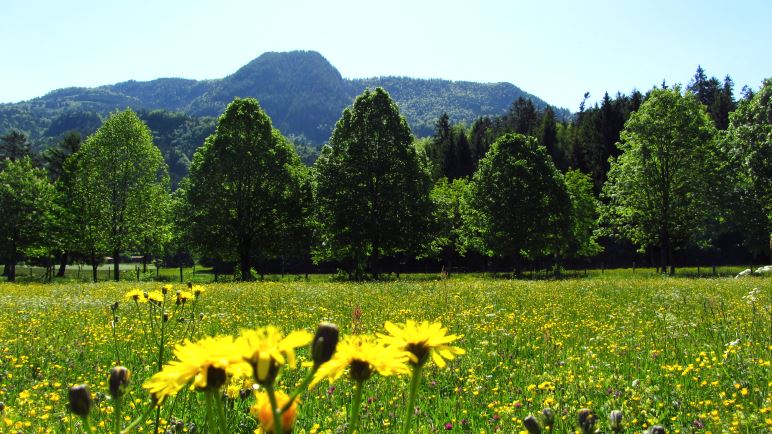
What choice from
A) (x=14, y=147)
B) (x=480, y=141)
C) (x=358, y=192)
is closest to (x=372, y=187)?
(x=358, y=192)

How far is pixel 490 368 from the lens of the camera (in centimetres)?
701

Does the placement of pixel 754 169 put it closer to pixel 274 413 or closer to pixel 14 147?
pixel 274 413

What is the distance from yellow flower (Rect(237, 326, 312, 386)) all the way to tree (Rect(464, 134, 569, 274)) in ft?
127

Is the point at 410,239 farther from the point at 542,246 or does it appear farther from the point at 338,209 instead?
the point at 542,246

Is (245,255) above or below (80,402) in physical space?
below

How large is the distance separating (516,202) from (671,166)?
10521 millimetres

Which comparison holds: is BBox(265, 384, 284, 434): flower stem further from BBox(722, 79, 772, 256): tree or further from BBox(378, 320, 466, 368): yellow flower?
BBox(722, 79, 772, 256): tree

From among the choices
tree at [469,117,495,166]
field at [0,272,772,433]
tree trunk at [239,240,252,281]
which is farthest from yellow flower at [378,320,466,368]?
tree at [469,117,495,166]

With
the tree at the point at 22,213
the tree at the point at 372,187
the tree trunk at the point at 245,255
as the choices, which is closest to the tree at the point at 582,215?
the tree at the point at 372,187

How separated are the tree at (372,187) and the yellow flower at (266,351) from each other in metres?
33.2

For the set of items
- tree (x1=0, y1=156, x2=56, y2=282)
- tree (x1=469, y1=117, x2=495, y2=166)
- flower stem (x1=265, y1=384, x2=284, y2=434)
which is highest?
tree (x1=469, y1=117, x2=495, y2=166)

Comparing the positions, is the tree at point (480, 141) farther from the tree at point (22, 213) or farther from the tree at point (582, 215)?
the tree at point (22, 213)

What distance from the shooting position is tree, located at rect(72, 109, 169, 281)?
36372mm

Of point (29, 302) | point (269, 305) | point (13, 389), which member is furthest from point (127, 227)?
point (13, 389)
